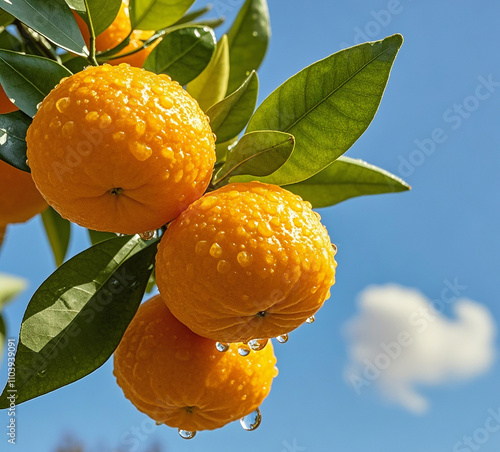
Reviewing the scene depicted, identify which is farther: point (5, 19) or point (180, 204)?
point (5, 19)

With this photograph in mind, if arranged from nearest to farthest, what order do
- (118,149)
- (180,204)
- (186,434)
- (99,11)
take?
(118,149) → (180,204) → (99,11) → (186,434)

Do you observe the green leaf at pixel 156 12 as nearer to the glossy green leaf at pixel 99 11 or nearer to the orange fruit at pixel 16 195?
the glossy green leaf at pixel 99 11

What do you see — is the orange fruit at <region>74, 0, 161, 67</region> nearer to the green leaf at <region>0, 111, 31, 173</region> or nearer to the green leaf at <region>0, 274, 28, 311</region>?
the green leaf at <region>0, 111, 31, 173</region>

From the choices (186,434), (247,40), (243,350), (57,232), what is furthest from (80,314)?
(247,40)

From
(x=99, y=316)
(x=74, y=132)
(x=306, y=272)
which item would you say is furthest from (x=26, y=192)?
(x=306, y=272)

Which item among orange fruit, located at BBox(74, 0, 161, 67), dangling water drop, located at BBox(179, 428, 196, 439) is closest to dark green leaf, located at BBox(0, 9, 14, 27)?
orange fruit, located at BBox(74, 0, 161, 67)

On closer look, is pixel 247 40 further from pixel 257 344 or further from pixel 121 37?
pixel 257 344
